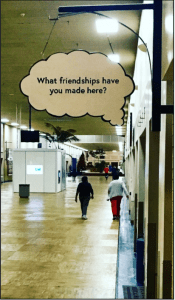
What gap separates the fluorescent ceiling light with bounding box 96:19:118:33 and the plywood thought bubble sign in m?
5.59

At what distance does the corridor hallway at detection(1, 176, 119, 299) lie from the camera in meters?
5.07

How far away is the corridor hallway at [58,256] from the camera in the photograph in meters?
5.07

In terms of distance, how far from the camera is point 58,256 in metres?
6.75

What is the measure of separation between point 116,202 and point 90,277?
595 centimetres

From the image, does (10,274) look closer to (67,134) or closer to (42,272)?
(42,272)

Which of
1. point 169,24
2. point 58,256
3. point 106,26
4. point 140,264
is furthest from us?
point 106,26

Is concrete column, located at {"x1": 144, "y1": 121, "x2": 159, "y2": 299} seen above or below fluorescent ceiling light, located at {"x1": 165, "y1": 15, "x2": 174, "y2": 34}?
below

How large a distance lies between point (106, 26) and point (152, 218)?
599cm

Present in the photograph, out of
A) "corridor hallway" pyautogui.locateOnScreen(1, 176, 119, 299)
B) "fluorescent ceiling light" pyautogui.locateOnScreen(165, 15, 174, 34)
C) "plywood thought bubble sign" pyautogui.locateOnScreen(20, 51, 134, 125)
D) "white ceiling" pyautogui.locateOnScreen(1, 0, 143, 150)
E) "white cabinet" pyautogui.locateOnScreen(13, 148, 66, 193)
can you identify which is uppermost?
"white ceiling" pyautogui.locateOnScreen(1, 0, 143, 150)

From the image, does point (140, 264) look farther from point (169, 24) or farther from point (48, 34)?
point (48, 34)

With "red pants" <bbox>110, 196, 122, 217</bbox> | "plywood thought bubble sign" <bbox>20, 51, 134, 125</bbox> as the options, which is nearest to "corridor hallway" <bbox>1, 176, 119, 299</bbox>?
Result: "red pants" <bbox>110, 196, 122, 217</bbox>

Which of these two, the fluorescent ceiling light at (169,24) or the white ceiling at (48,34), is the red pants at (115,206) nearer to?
the white ceiling at (48,34)

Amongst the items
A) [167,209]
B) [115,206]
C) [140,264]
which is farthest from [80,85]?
[115,206]

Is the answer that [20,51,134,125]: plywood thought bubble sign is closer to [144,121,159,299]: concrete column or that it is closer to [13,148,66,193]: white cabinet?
A: [144,121,159,299]: concrete column
